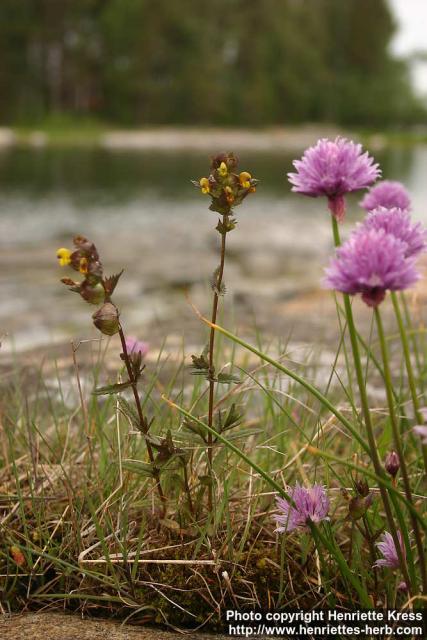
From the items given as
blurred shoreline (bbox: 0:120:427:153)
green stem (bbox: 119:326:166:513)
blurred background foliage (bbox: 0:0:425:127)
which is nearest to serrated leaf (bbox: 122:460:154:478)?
green stem (bbox: 119:326:166:513)

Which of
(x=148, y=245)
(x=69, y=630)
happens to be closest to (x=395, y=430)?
(x=69, y=630)

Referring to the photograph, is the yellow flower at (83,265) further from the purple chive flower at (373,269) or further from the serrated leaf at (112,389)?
the purple chive flower at (373,269)

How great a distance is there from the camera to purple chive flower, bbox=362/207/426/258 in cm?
100

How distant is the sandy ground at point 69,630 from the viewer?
3.78ft

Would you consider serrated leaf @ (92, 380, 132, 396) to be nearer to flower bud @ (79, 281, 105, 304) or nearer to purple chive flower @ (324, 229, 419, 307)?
flower bud @ (79, 281, 105, 304)

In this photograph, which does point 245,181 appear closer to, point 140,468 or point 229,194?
point 229,194

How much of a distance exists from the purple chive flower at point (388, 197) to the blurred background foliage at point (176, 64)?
125 feet

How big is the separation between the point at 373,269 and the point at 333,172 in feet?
0.61

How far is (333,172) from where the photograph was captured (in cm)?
100

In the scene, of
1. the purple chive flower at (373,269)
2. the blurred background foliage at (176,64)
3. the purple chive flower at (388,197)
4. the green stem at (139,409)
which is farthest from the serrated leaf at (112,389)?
the blurred background foliage at (176,64)

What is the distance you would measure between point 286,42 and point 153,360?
45.9 meters

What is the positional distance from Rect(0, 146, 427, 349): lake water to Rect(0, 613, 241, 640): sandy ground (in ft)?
4.09

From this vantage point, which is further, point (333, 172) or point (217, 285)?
point (217, 285)

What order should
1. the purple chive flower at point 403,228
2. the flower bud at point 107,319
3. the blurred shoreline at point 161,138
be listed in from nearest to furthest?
the purple chive flower at point 403,228 < the flower bud at point 107,319 < the blurred shoreline at point 161,138
